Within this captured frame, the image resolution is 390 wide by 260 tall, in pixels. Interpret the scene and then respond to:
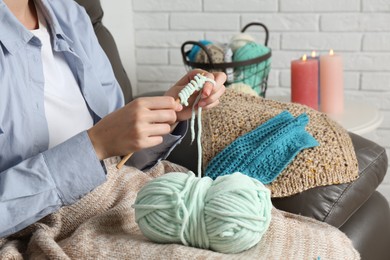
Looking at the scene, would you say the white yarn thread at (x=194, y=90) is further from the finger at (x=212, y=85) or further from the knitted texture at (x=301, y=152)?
the knitted texture at (x=301, y=152)

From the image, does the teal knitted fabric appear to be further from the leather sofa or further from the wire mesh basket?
the wire mesh basket

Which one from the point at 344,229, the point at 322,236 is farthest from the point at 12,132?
the point at 344,229

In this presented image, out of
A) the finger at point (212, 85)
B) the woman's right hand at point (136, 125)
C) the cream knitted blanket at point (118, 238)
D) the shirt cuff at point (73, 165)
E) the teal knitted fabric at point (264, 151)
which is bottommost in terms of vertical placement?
the cream knitted blanket at point (118, 238)

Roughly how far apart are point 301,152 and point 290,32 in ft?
3.18

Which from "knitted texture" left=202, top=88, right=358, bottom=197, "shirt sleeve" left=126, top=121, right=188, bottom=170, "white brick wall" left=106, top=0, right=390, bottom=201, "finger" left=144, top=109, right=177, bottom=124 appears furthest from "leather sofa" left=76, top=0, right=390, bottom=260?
"white brick wall" left=106, top=0, right=390, bottom=201

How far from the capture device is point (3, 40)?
109cm

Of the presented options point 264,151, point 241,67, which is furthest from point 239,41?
point 264,151

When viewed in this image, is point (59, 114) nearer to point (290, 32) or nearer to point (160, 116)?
point (160, 116)

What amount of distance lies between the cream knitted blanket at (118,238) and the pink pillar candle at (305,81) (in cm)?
67

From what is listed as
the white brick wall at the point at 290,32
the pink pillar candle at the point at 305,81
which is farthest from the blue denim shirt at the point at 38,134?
the white brick wall at the point at 290,32

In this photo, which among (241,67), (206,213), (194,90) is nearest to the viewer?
(206,213)

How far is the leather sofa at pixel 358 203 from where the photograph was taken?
1.30m

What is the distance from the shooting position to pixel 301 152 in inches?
51.7

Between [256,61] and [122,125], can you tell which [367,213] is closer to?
[256,61]
